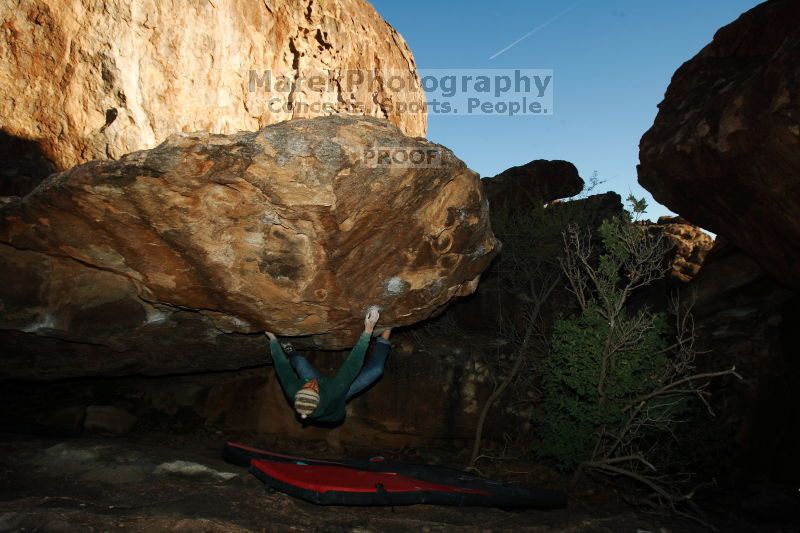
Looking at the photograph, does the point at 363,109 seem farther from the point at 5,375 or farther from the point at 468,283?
the point at 5,375

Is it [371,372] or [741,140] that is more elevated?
[741,140]

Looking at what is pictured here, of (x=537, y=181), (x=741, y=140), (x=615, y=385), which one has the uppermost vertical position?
(x=537, y=181)

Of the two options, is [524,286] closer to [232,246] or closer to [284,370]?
[284,370]

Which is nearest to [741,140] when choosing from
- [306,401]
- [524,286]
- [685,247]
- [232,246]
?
[524,286]

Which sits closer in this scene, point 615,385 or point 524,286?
point 615,385

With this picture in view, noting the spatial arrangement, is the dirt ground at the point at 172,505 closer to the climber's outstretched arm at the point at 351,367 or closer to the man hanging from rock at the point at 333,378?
the man hanging from rock at the point at 333,378

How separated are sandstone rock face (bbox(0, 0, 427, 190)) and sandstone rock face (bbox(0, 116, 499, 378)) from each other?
2314 millimetres

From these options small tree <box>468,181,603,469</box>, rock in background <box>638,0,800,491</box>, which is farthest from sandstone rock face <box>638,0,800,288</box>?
small tree <box>468,181,603,469</box>

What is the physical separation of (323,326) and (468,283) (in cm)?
196

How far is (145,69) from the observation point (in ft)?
26.0

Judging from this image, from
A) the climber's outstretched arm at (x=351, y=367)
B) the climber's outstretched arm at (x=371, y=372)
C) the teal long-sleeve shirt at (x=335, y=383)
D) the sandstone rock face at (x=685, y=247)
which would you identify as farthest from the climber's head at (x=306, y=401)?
the sandstone rock face at (x=685, y=247)

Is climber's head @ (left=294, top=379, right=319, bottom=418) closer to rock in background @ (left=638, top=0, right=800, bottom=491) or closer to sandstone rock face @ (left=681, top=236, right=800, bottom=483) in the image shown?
rock in background @ (left=638, top=0, right=800, bottom=491)

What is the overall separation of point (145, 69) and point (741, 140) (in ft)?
28.7

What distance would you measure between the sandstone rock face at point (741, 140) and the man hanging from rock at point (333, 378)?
5236mm
